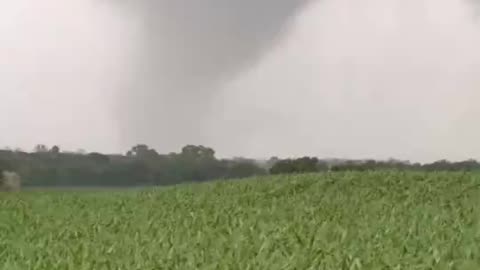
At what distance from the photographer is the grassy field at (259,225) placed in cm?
1318

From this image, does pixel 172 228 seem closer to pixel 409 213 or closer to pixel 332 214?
pixel 332 214

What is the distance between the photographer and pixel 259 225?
58.1ft

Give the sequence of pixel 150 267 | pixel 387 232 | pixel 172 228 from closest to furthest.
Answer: pixel 150 267
pixel 387 232
pixel 172 228

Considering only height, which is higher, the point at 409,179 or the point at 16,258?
the point at 409,179

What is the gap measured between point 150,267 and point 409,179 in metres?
16.3

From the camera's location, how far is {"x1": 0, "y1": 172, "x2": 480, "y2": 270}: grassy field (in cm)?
1318

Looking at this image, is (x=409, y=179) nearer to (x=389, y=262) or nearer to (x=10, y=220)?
(x=10, y=220)

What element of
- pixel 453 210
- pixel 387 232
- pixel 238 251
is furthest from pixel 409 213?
pixel 238 251

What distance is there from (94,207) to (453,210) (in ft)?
30.9

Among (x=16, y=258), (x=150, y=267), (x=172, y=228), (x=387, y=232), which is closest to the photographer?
(x=150, y=267)

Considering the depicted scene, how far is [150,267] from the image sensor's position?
1241cm

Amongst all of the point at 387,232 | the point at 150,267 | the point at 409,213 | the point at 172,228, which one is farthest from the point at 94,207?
the point at 150,267

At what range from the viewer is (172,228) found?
17688 mm

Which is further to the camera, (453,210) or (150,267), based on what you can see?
(453,210)
